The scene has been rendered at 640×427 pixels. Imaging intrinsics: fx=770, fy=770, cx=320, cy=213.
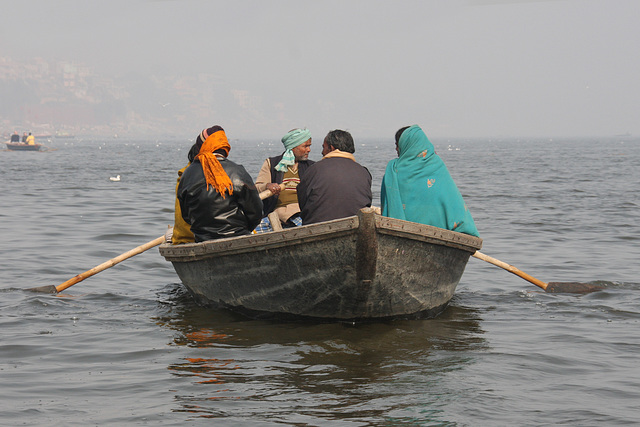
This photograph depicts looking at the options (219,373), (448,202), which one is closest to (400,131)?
(448,202)

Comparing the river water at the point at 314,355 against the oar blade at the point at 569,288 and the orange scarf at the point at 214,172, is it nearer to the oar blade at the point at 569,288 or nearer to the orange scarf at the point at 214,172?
the oar blade at the point at 569,288

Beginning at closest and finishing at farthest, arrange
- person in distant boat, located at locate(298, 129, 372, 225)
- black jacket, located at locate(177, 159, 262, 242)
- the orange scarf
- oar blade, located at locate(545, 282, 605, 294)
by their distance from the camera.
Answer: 1. person in distant boat, located at locate(298, 129, 372, 225)
2. the orange scarf
3. black jacket, located at locate(177, 159, 262, 242)
4. oar blade, located at locate(545, 282, 605, 294)

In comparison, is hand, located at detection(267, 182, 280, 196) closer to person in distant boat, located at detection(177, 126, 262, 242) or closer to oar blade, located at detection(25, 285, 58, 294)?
person in distant boat, located at detection(177, 126, 262, 242)

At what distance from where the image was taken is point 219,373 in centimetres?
608

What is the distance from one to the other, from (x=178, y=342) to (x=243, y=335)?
610mm

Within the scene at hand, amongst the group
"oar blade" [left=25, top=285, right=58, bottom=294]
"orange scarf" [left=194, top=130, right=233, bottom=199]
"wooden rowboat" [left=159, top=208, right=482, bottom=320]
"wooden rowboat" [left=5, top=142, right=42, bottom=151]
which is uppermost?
"wooden rowboat" [left=5, top=142, right=42, bottom=151]

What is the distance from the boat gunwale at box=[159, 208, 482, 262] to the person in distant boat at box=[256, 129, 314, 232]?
4.13ft

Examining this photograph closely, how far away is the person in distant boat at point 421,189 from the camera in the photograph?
760 centimetres

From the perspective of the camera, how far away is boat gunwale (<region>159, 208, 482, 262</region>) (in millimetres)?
6629

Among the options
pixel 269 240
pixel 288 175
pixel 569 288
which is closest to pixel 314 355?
pixel 269 240

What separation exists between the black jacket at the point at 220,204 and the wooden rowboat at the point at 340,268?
248mm

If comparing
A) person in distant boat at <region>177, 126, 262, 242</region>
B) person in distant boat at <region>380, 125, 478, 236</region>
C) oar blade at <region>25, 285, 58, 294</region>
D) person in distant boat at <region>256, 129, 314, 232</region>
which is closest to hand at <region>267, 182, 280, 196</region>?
person in distant boat at <region>256, 129, 314, 232</region>

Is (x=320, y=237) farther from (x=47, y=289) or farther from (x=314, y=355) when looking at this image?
(x=47, y=289)

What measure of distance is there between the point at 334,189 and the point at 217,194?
1.18 m
